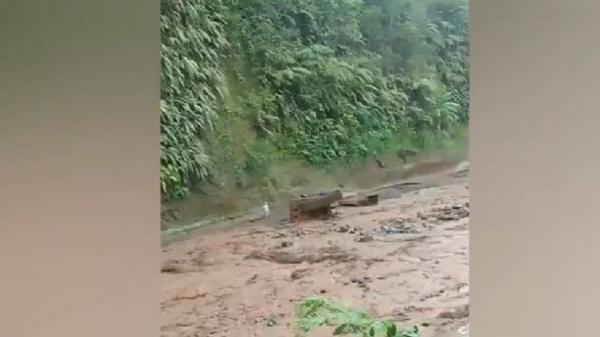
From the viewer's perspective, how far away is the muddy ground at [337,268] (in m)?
2.02

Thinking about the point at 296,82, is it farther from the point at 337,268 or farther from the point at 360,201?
the point at 337,268

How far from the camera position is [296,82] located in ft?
6.89

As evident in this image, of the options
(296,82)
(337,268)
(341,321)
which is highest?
(296,82)

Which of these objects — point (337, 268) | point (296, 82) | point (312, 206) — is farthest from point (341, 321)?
point (296, 82)

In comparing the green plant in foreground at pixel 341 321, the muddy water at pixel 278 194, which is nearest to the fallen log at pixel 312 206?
the muddy water at pixel 278 194

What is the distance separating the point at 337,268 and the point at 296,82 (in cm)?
52

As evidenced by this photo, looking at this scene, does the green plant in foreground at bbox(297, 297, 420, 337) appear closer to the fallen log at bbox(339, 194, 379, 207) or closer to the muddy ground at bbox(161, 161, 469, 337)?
the muddy ground at bbox(161, 161, 469, 337)
